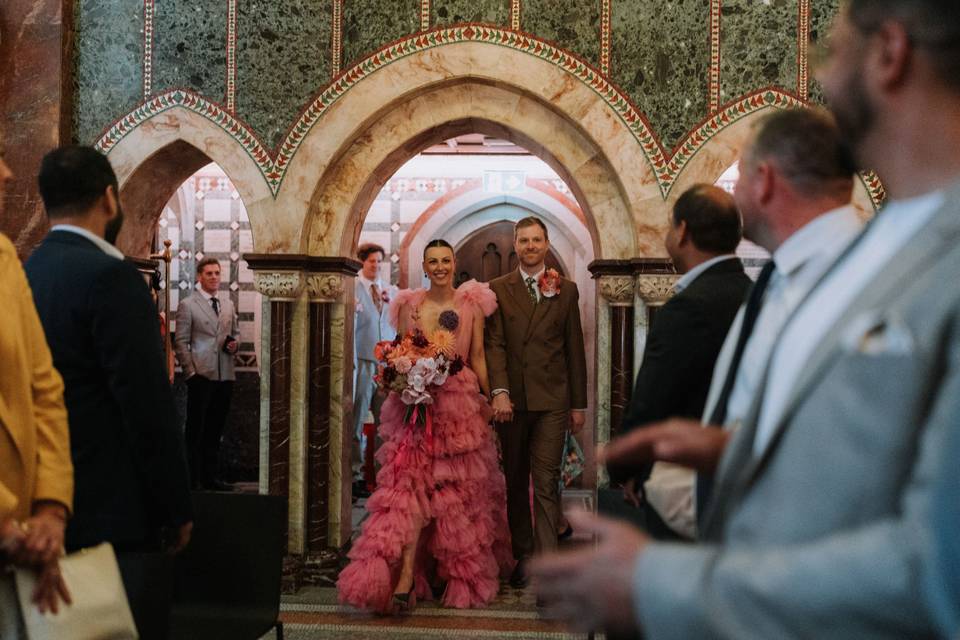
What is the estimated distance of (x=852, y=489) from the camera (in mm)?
850

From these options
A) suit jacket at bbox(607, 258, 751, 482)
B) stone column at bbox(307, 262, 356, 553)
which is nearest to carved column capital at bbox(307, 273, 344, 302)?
stone column at bbox(307, 262, 356, 553)

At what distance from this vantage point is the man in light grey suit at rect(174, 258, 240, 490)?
309 inches

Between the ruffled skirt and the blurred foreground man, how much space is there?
2626 mm

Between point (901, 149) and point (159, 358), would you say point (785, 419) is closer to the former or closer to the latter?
point (901, 149)

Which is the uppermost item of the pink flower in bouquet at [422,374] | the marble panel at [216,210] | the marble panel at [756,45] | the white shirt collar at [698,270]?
the marble panel at [756,45]

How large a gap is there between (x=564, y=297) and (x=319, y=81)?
6.55ft

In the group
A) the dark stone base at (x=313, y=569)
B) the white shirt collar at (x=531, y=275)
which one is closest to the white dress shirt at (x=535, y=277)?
the white shirt collar at (x=531, y=275)

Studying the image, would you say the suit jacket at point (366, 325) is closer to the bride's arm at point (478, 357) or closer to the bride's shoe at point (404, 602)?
the bride's arm at point (478, 357)

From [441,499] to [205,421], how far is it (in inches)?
145

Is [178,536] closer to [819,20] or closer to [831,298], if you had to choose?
[831,298]

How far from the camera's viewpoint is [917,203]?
98 cm

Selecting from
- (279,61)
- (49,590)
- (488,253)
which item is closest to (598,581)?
(49,590)

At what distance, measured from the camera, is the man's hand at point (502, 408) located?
5.25 m

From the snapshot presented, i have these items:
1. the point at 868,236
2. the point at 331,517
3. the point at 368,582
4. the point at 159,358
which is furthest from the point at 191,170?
the point at 868,236
